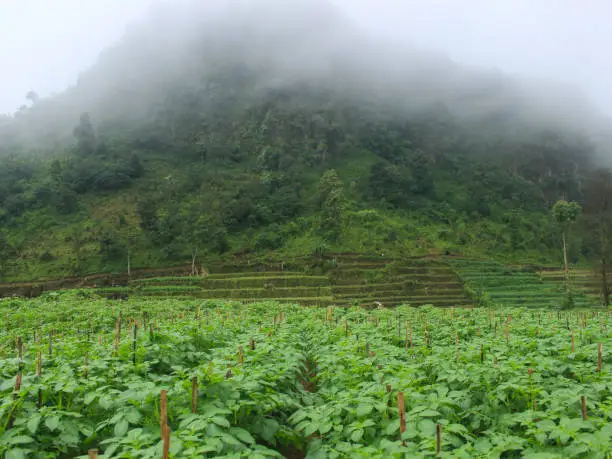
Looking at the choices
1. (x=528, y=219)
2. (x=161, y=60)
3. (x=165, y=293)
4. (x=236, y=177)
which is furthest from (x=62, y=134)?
(x=528, y=219)

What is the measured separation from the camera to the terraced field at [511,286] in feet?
121

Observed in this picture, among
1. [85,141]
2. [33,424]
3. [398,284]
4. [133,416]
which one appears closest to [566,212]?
[398,284]

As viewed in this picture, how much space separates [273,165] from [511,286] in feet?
161

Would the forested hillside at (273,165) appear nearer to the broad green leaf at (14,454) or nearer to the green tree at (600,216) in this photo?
the green tree at (600,216)

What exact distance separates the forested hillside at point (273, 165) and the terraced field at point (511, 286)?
503 centimetres

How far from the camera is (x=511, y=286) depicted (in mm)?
41594

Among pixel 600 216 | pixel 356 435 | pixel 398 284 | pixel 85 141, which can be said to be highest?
pixel 85 141

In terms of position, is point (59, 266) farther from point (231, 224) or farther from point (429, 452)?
point (429, 452)

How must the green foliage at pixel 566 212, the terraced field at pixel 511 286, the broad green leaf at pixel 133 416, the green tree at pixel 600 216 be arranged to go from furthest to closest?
the green foliage at pixel 566 212, the terraced field at pixel 511 286, the green tree at pixel 600 216, the broad green leaf at pixel 133 416

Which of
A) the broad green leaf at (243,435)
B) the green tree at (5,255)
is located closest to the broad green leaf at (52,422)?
the broad green leaf at (243,435)

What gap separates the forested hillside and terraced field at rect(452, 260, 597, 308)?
503 centimetres

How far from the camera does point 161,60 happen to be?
13350 centimetres

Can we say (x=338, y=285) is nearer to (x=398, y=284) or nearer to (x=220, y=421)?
(x=398, y=284)

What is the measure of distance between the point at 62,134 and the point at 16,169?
106ft
